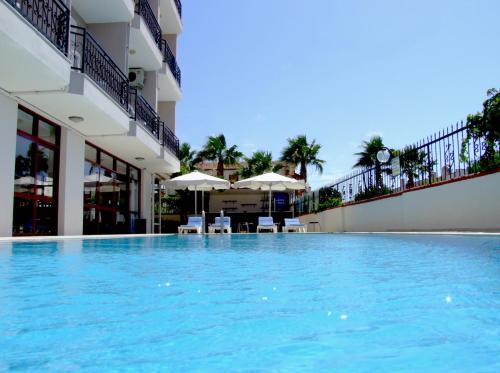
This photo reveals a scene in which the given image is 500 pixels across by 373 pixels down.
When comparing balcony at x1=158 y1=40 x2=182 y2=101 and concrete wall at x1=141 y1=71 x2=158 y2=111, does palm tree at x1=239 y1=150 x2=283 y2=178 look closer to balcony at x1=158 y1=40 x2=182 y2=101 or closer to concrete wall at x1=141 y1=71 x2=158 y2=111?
balcony at x1=158 y1=40 x2=182 y2=101

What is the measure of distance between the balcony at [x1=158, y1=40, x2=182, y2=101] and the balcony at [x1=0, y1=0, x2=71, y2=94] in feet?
26.1

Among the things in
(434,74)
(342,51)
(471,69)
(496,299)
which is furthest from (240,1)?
(496,299)

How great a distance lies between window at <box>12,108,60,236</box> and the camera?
10633mm

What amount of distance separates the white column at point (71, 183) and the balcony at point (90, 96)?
0.44m

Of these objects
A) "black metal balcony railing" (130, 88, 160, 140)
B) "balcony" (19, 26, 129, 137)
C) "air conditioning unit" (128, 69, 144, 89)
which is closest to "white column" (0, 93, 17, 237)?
"balcony" (19, 26, 129, 137)

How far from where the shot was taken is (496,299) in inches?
96.3

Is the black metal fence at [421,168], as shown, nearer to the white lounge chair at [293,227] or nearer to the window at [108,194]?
the white lounge chair at [293,227]

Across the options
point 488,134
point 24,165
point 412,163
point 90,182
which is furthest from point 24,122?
point 412,163

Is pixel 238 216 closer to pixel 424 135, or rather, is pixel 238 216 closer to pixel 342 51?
pixel 342 51

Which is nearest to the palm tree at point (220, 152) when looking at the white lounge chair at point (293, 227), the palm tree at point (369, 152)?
the palm tree at point (369, 152)

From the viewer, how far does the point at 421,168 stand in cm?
1404

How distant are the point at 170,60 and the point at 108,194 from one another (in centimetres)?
728

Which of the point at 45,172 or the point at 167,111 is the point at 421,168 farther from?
the point at 167,111

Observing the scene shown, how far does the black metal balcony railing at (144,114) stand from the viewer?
1491 centimetres
